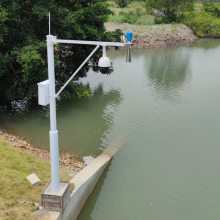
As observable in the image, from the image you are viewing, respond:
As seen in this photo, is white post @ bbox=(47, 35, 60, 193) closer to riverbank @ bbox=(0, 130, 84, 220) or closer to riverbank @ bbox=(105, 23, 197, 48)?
riverbank @ bbox=(0, 130, 84, 220)

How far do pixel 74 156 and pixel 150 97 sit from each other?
22.9ft

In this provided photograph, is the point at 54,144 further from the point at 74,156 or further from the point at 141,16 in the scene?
the point at 141,16

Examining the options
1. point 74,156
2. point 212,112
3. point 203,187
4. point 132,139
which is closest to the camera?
point 203,187

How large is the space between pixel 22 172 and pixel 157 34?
83.9ft

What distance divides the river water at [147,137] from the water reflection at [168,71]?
5cm

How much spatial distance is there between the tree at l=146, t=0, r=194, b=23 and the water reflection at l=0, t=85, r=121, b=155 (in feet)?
75.3

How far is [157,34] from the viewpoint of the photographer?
109 feet

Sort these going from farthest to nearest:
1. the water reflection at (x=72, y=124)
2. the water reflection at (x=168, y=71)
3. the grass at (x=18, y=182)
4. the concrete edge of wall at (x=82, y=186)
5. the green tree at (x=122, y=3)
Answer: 1. the green tree at (x=122, y=3)
2. the water reflection at (x=168, y=71)
3. the water reflection at (x=72, y=124)
4. the concrete edge of wall at (x=82, y=186)
5. the grass at (x=18, y=182)

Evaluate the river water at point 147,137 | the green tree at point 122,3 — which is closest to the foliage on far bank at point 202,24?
the green tree at point 122,3

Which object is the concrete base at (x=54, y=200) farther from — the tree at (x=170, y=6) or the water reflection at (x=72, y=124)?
the tree at (x=170, y=6)

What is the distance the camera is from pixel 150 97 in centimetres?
1827

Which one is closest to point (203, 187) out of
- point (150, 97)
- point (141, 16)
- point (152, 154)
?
point (152, 154)

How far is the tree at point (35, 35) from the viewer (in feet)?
45.6

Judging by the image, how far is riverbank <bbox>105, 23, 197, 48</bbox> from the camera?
106 ft
